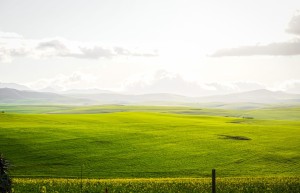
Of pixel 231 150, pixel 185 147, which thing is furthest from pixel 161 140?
pixel 231 150

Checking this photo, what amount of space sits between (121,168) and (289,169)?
19.3 m

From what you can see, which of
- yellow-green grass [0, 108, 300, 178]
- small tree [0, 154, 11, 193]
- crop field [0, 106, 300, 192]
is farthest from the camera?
yellow-green grass [0, 108, 300, 178]

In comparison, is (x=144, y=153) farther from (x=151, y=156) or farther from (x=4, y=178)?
(x=4, y=178)

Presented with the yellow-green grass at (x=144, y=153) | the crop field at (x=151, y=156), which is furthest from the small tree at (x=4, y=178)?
the yellow-green grass at (x=144, y=153)

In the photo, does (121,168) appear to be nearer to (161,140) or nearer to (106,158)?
(106,158)

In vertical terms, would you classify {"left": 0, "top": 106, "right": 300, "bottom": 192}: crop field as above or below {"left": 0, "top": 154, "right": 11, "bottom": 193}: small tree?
below

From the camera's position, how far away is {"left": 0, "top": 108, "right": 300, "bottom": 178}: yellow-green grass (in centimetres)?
4072

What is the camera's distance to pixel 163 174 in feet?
130

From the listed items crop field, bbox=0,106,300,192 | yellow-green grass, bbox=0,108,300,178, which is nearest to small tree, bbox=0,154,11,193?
crop field, bbox=0,106,300,192

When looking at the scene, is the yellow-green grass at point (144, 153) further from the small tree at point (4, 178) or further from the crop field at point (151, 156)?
the small tree at point (4, 178)

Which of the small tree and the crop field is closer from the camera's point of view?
the small tree

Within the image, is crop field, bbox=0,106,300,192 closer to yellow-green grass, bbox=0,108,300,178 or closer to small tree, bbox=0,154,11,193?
yellow-green grass, bbox=0,108,300,178

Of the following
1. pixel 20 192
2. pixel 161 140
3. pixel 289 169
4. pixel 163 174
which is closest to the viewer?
pixel 20 192

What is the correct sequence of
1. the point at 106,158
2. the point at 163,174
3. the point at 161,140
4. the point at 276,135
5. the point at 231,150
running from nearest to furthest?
the point at 163,174 → the point at 106,158 → the point at 231,150 → the point at 161,140 → the point at 276,135
